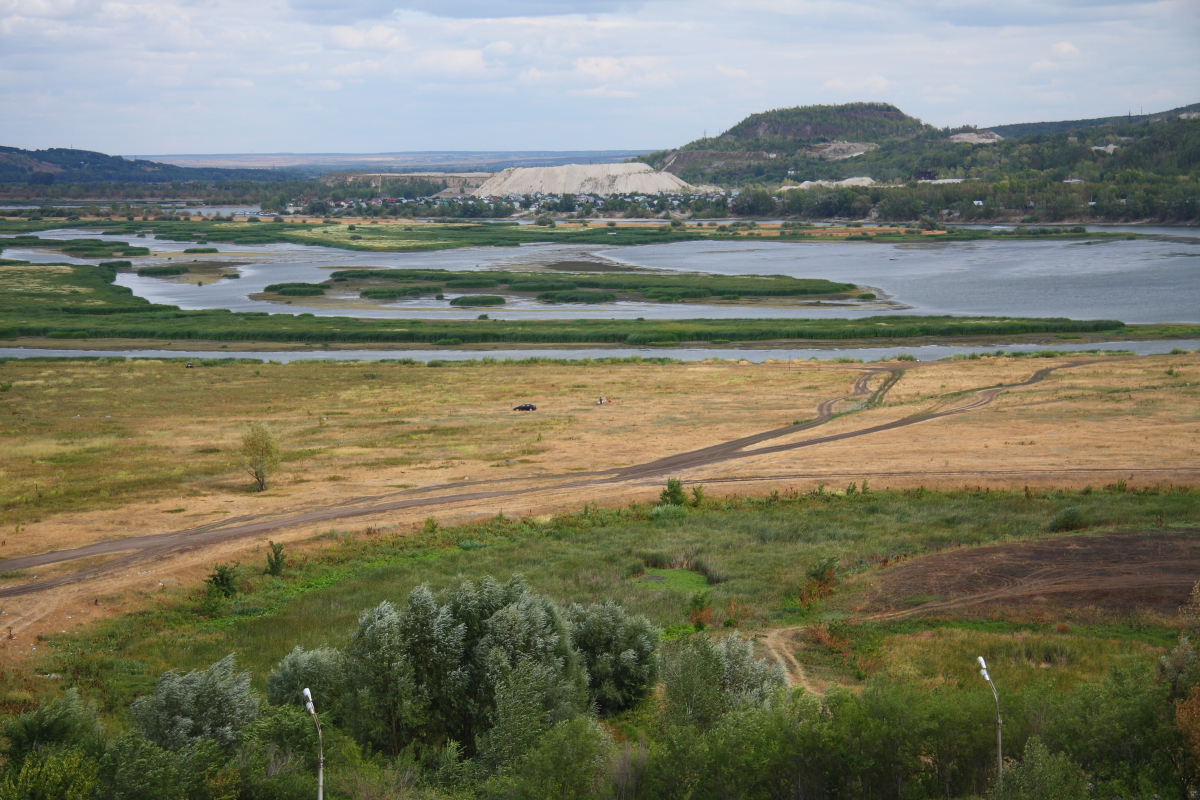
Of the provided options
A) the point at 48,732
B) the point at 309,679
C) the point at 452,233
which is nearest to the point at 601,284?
the point at 452,233

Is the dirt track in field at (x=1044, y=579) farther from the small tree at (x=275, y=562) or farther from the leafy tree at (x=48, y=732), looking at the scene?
→ the small tree at (x=275, y=562)

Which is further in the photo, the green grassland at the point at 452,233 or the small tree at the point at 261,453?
the green grassland at the point at 452,233

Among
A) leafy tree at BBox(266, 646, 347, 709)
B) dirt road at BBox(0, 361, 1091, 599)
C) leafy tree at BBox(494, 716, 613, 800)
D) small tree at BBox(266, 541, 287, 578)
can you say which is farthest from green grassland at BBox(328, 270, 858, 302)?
leafy tree at BBox(494, 716, 613, 800)

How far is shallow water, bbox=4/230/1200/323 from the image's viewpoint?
76312mm

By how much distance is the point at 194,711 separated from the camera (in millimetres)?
11711

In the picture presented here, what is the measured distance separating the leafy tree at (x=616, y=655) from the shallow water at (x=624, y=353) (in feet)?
149

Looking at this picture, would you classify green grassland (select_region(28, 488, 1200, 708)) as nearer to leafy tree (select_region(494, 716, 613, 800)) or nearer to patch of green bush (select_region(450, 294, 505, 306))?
leafy tree (select_region(494, 716, 613, 800))

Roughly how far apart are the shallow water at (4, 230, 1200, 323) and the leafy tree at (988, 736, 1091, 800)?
6607cm

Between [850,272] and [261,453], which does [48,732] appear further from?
[850,272]

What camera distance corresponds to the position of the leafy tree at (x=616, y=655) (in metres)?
14.4

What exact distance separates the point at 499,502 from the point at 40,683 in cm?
1399

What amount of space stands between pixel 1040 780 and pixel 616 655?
682cm

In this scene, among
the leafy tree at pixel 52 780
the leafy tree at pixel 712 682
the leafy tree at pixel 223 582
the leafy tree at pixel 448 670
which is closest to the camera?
→ the leafy tree at pixel 52 780

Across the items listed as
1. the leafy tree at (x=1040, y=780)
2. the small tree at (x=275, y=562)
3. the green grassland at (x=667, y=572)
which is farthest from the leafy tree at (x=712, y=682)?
the small tree at (x=275, y=562)
